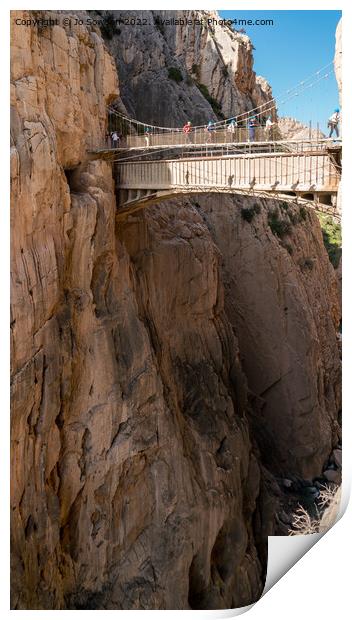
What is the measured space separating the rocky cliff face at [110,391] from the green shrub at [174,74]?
6502mm

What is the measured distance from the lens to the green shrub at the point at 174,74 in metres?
26.3

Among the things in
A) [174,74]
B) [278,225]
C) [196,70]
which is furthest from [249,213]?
[196,70]

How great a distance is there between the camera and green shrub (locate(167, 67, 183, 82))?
86.4 feet

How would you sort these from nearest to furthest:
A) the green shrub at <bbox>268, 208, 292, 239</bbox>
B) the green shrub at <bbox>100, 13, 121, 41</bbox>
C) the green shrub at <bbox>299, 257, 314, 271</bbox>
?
1. the green shrub at <bbox>100, 13, 121, 41</bbox>
2. the green shrub at <bbox>268, 208, 292, 239</bbox>
3. the green shrub at <bbox>299, 257, 314, 271</bbox>

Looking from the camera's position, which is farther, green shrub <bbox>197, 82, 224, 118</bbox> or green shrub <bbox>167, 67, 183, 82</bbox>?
green shrub <bbox>197, 82, 224, 118</bbox>

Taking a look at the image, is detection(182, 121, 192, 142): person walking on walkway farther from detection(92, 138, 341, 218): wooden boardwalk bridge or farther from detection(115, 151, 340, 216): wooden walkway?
detection(115, 151, 340, 216): wooden walkway

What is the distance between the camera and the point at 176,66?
27203 mm

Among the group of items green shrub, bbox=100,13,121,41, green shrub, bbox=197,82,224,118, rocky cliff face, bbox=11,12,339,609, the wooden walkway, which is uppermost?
green shrub, bbox=100,13,121,41

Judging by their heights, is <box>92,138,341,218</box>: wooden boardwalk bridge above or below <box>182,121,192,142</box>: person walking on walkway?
below

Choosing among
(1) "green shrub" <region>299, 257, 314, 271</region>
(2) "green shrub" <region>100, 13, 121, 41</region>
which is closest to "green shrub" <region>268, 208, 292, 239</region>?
(1) "green shrub" <region>299, 257, 314, 271</region>

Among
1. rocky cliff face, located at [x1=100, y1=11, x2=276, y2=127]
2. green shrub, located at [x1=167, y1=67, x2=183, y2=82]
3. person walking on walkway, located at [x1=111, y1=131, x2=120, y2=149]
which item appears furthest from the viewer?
green shrub, located at [x1=167, y1=67, x2=183, y2=82]

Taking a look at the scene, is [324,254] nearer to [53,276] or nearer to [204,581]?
[204,581]

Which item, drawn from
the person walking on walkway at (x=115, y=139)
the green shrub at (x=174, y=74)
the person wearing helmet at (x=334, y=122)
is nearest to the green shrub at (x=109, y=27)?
the green shrub at (x=174, y=74)
